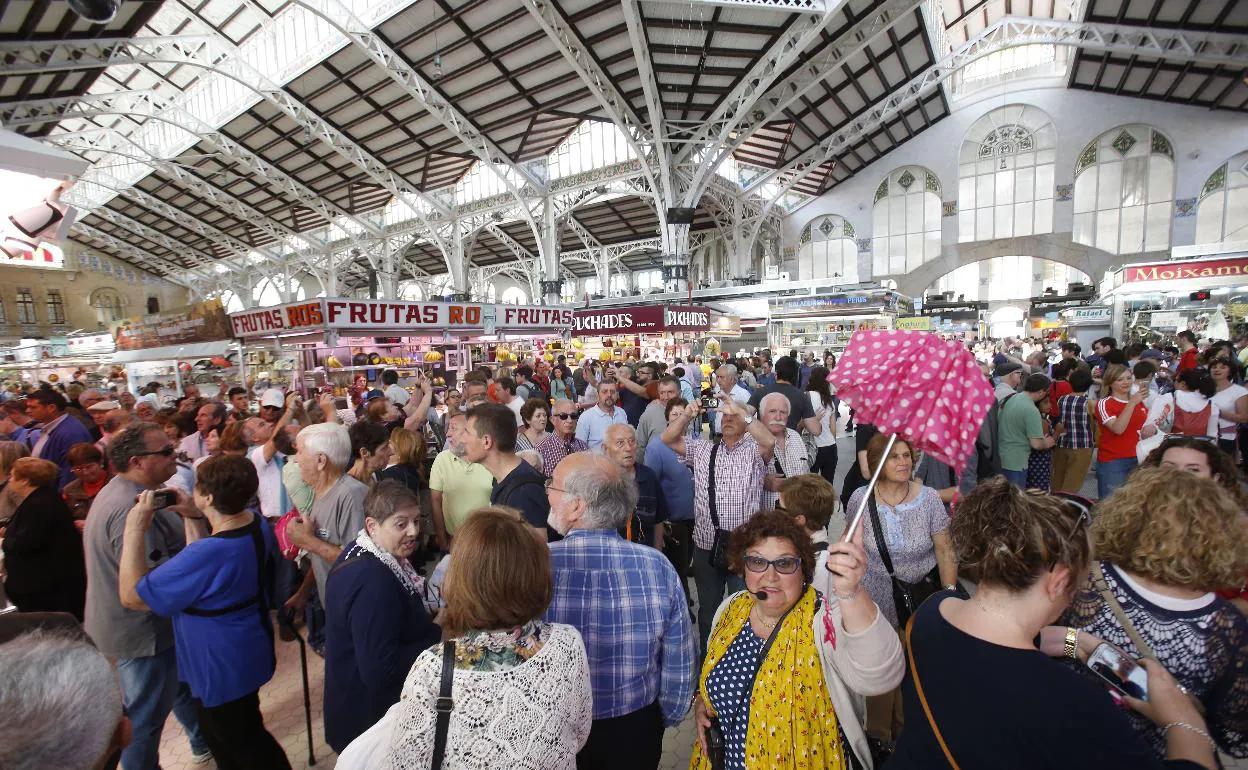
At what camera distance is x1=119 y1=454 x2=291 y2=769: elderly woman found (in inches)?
75.3

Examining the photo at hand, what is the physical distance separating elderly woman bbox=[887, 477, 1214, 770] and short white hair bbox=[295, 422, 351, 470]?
2.50 meters

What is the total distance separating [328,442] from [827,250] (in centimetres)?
2849

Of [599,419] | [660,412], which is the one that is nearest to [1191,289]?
[660,412]

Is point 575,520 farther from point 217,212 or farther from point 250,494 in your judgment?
point 217,212

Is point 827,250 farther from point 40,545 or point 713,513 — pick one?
point 40,545

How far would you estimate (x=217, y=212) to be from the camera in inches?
990

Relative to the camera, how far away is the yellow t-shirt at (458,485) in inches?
121

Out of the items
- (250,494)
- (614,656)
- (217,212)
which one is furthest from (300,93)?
(614,656)

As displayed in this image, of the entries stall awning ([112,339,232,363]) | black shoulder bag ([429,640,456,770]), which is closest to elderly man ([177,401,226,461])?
black shoulder bag ([429,640,456,770])

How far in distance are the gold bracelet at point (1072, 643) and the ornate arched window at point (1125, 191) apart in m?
28.8

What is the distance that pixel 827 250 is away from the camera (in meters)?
27.4

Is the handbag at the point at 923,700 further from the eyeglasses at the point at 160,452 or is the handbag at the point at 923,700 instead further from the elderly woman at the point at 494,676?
the eyeglasses at the point at 160,452

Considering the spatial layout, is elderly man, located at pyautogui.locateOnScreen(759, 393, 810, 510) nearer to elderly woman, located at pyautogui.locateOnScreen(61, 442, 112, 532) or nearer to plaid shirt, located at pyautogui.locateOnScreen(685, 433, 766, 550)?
plaid shirt, located at pyautogui.locateOnScreen(685, 433, 766, 550)

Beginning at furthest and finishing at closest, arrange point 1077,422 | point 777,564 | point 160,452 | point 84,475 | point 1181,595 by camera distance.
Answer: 1. point 1077,422
2. point 84,475
3. point 160,452
4. point 777,564
5. point 1181,595
